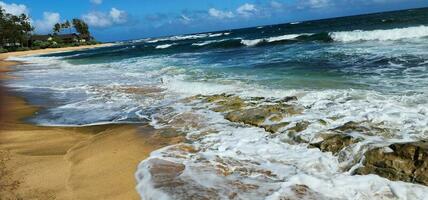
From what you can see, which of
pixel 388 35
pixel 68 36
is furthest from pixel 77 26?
pixel 388 35

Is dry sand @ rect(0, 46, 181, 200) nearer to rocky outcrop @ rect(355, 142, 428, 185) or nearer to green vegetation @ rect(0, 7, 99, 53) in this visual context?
rocky outcrop @ rect(355, 142, 428, 185)

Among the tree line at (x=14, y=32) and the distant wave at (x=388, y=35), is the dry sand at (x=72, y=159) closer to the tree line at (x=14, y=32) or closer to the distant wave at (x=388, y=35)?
the distant wave at (x=388, y=35)

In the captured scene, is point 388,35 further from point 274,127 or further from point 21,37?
point 21,37

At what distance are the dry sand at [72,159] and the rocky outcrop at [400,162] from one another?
3.06 m

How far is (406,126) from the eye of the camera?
6.39 metres

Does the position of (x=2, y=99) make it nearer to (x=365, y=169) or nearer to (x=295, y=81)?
(x=295, y=81)

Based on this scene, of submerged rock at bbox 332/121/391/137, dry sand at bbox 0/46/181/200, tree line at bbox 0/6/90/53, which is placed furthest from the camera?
tree line at bbox 0/6/90/53

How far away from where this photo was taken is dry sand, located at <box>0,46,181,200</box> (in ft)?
16.4

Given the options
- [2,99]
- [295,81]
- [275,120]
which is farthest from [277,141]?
[2,99]

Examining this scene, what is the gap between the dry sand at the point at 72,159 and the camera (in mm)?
5000

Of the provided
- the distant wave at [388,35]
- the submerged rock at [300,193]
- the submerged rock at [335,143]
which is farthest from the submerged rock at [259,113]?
the distant wave at [388,35]

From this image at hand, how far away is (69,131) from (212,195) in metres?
5.10

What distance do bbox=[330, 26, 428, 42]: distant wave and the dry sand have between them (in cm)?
2184

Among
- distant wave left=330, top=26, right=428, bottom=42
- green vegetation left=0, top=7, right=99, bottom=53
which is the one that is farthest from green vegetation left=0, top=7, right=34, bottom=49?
distant wave left=330, top=26, right=428, bottom=42
